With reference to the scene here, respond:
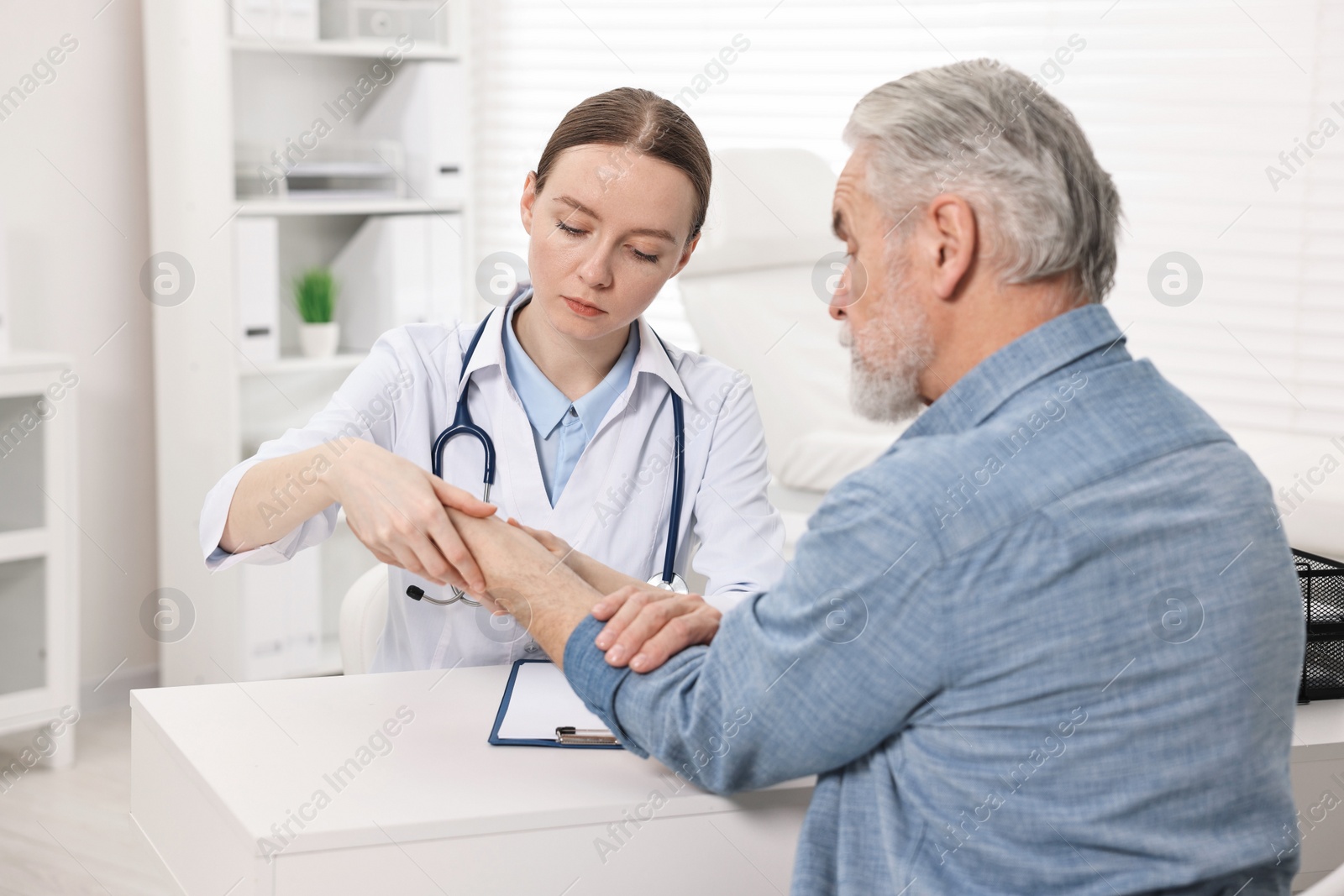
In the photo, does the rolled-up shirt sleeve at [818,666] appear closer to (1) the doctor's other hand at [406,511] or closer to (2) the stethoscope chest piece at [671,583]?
(1) the doctor's other hand at [406,511]

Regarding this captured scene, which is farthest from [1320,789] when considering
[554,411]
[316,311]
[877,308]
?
[316,311]

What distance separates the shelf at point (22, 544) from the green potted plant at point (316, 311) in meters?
0.79

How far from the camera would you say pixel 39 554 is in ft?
8.68

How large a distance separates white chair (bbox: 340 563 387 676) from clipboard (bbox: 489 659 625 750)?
0.38 metres

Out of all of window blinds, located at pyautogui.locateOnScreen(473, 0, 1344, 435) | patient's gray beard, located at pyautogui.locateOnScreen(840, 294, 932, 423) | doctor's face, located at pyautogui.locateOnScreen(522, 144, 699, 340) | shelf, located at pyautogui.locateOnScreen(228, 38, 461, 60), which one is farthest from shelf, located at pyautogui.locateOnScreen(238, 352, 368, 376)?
patient's gray beard, located at pyautogui.locateOnScreen(840, 294, 932, 423)

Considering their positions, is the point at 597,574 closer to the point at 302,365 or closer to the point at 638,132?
the point at 638,132

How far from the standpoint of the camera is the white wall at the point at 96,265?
2.77 meters

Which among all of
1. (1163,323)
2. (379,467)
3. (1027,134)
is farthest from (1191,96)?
(379,467)

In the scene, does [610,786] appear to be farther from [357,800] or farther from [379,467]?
[379,467]

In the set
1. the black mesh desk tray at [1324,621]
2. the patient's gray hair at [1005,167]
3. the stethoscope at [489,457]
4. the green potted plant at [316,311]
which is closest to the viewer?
the patient's gray hair at [1005,167]

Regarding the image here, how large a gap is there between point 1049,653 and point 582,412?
0.82 meters

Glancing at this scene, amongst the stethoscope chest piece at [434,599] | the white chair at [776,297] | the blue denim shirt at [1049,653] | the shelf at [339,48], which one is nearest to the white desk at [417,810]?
the blue denim shirt at [1049,653]

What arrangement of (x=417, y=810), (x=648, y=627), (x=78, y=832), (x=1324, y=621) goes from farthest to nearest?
(x=78, y=832) < (x=1324, y=621) < (x=648, y=627) < (x=417, y=810)

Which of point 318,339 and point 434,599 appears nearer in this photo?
point 434,599
